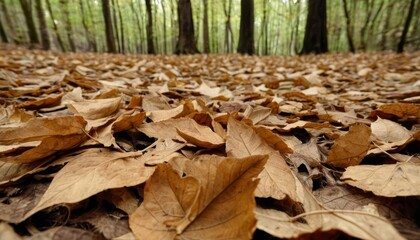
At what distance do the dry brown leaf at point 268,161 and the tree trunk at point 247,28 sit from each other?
8.59 metres

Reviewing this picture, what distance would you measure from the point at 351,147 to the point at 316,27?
8282 mm

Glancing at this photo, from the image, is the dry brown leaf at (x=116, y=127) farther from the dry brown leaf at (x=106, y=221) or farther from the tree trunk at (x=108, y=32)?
the tree trunk at (x=108, y=32)

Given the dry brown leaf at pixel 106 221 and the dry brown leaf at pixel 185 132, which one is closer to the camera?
the dry brown leaf at pixel 106 221

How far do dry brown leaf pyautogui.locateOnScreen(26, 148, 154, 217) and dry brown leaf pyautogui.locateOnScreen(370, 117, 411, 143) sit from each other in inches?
31.2

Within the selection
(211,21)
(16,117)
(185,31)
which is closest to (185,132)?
(16,117)

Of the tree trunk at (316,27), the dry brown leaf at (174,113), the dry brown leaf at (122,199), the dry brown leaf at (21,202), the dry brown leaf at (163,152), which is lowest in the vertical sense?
the dry brown leaf at (122,199)

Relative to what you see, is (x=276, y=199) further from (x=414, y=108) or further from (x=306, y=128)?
(x=414, y=108)

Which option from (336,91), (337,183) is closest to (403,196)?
(337,183)

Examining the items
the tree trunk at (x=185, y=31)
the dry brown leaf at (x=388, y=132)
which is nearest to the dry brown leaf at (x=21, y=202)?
the dry brown leaf at (x=388, y=132)

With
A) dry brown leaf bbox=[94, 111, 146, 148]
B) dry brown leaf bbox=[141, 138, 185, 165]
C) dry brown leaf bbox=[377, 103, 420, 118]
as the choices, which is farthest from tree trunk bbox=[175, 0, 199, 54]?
dry brown leaf bbox=[141, 138, 185, 165]

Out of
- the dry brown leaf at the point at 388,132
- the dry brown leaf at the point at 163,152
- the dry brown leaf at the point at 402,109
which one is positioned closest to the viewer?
the dry brown leaf at the point at 163,152

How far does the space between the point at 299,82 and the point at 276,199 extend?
200 cm

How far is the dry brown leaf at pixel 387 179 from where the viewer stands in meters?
0.60

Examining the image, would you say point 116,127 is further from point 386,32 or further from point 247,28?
point 386,32
